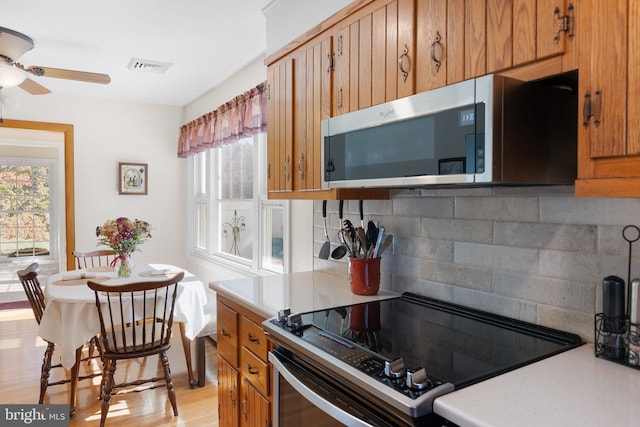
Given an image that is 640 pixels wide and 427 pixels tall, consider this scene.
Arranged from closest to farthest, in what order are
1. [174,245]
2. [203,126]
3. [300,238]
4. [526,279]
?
[526,279], [300,238], [203,126], [174,245]

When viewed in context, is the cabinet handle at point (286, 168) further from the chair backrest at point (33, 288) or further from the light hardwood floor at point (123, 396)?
the chair backrest at point (33, 288)

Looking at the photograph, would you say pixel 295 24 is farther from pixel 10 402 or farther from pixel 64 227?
pixel 64 227

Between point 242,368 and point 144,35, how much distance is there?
89.3 inches

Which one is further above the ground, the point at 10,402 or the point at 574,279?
the point at 574,279

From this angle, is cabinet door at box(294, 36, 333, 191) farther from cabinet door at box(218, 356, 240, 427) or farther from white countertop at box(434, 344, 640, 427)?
white countertop at box(434, 344, 640, 427)

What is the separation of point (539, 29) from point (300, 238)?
5.81ft

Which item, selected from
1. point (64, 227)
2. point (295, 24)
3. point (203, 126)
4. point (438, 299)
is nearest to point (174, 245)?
point (64, 227)

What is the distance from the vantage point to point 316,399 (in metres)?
1.19

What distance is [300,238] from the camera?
257 centimetres

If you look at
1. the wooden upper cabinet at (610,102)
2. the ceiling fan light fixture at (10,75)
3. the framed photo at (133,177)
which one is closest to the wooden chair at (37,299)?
the ceiling fan light fixture at (10,75)

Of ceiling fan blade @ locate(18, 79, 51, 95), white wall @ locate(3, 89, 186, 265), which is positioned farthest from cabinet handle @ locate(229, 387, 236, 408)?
white wall @ locate(3, 89, 186, 265)

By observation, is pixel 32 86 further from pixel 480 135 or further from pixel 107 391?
pixel 480 135

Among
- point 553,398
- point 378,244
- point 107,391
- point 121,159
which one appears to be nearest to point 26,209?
point 121,159

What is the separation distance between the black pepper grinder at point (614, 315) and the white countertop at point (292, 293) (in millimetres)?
848
